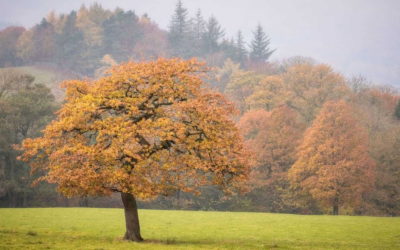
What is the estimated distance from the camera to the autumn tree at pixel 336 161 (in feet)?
196

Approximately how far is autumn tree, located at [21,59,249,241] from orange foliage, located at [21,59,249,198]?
54 mm

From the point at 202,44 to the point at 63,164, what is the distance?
14354cm

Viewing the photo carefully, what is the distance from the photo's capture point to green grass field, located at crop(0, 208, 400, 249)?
2580 centimetres

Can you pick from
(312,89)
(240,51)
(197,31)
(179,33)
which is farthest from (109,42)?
(312,89)

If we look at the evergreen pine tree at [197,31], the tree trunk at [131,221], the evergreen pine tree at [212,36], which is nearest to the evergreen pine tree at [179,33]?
the evergreen pine tree at [197,31]

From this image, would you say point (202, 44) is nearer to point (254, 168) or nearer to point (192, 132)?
point (254, 168)

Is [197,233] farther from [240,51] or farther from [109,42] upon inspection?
[240,51]

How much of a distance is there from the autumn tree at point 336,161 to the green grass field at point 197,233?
16.6m

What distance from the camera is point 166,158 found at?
2588 centimetres

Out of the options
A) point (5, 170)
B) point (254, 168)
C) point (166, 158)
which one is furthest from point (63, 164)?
point (254, 168)

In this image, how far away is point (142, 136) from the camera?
84.9 feet

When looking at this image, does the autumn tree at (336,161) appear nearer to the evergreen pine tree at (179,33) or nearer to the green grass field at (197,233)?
the green grass field at (197,233)

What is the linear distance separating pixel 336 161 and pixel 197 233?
104ft

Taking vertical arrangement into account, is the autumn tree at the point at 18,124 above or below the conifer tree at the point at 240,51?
below
